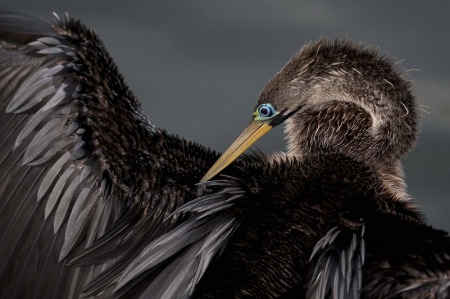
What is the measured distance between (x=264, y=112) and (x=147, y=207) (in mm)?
850

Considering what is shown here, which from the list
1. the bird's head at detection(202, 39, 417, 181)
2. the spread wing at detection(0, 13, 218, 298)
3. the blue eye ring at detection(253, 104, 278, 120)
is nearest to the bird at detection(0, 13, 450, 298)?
the spread wing at detection(0, 13, 218, 298)

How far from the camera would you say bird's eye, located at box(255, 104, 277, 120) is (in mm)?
4238

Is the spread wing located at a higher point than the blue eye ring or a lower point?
lower

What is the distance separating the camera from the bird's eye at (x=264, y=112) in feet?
13.9

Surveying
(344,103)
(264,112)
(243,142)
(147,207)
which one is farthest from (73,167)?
(344,103)

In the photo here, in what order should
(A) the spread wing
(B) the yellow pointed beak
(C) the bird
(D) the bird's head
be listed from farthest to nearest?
(D) the bird's head → (B) the yellow pointed beak → (A) the spread wing → (C) the bird

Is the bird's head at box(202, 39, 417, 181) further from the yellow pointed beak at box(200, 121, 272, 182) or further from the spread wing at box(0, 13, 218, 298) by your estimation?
the spread wing at box(0, 13, 218, 298)

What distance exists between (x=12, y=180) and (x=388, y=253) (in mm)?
1384

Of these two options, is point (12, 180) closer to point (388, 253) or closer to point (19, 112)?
point (19, 112)

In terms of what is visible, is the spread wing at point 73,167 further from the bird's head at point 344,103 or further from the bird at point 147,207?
the bird's head at point 344,103

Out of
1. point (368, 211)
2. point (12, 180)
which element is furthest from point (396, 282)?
point (12, 180)

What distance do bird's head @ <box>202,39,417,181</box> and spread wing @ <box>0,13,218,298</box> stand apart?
23.5 inches

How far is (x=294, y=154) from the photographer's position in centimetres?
425

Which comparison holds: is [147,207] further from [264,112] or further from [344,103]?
[344,103]
